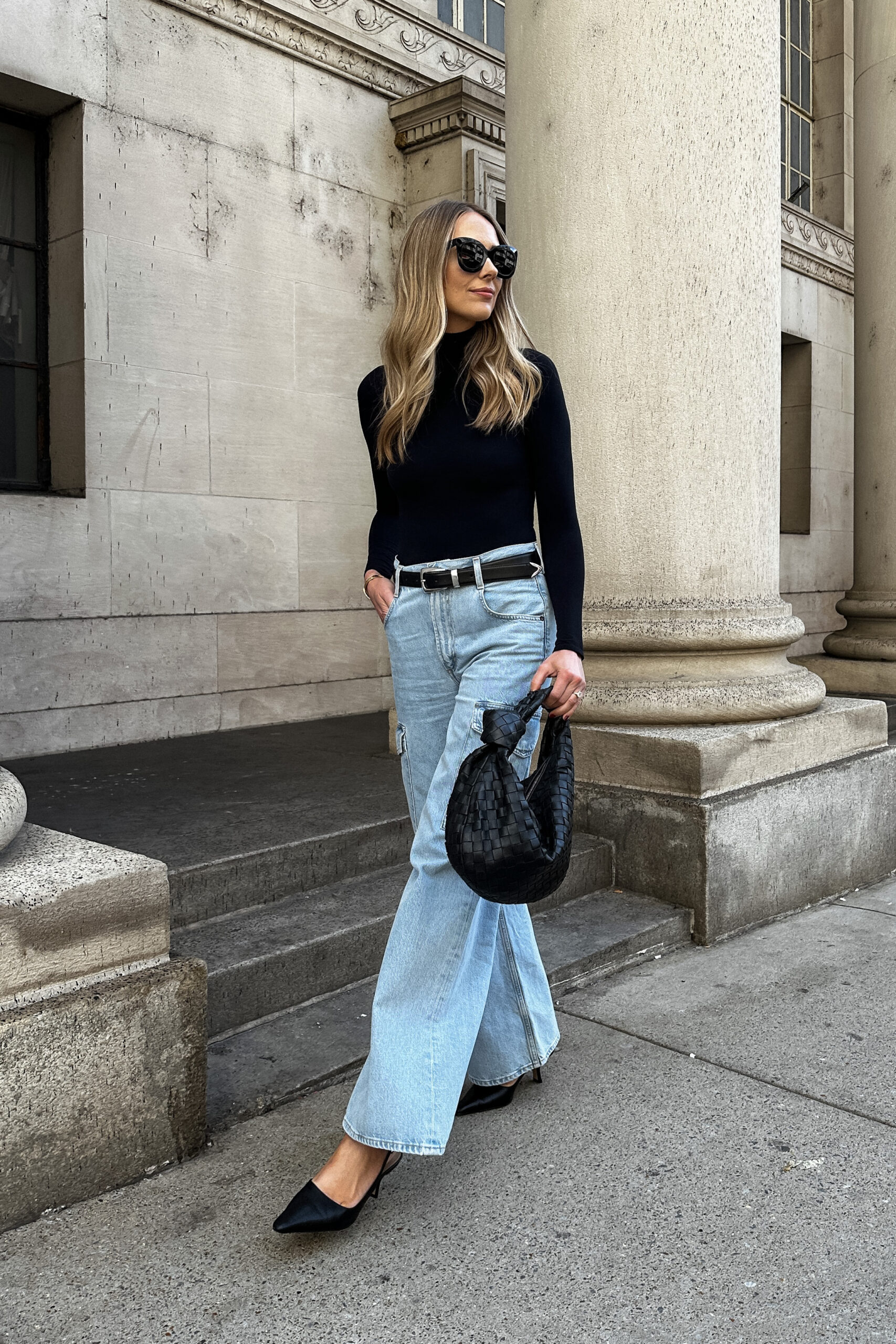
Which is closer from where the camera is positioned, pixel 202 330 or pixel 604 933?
pixel 604 933

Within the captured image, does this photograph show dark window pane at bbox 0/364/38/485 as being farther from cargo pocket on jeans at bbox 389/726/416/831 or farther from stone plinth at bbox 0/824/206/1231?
cargo pocket on jeans at bbox 389/726/416/831

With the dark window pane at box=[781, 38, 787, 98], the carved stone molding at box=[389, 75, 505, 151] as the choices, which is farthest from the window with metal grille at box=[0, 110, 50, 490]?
the dark window pane at box=[781, 38, 787, 98]

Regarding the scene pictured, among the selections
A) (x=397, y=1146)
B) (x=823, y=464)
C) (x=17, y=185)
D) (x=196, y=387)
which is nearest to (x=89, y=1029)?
(x=397, y=1146)

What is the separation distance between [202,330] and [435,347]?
466 cm

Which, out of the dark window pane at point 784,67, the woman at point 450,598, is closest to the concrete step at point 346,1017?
the woman at point 450,598

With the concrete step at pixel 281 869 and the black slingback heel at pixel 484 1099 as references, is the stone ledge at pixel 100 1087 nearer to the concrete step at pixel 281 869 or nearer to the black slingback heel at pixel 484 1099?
the black slingback heel at pixel 484 1099

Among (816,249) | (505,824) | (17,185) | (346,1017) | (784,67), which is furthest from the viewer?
(784,67)

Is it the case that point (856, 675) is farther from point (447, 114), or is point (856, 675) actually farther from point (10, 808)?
point (10, 808)

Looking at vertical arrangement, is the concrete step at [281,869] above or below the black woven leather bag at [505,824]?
below

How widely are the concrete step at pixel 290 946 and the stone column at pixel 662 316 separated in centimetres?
143

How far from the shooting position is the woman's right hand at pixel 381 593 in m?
2.75

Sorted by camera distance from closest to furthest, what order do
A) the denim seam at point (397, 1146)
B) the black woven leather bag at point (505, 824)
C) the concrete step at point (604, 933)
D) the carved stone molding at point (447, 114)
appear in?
the black woven leather bag at point (505, 824)
the denim seam at point (397, 1146)
the concrete step at point (604, 933)
the carved stone molding at point (447, 114)

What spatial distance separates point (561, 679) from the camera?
252 cm

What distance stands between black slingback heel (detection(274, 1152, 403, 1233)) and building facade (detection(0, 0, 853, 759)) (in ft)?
13.3
